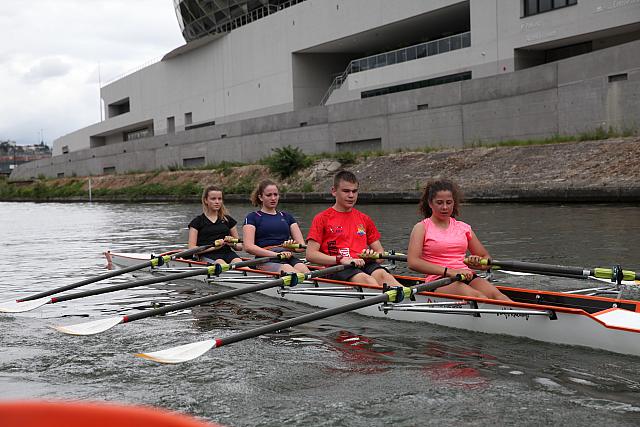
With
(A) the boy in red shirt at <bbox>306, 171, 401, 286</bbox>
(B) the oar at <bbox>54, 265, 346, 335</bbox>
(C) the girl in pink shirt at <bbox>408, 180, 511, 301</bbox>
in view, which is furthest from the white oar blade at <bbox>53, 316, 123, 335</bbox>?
(C) the girl in pink shirt at <bbox>408, 180, 511, 301</bbox>

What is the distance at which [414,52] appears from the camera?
3478cm

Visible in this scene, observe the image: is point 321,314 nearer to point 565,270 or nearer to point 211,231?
point 565,270

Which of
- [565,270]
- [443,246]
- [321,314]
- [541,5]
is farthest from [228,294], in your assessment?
[541,5]

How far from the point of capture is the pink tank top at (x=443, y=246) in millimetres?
7145

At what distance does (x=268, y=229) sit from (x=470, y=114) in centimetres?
2157

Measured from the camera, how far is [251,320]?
8.09m

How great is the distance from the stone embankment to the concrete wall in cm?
165

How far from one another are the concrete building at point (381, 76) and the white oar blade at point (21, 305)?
19.8 metres

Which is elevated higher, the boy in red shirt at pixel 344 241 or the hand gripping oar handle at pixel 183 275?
the boy in red shirt at pixel 344 241

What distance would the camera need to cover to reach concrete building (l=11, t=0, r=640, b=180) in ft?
84.8

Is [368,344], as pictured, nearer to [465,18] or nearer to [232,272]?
[232,272]

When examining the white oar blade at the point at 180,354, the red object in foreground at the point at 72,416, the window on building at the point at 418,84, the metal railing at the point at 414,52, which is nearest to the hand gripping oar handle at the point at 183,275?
the white oar blade at the point at 180,354

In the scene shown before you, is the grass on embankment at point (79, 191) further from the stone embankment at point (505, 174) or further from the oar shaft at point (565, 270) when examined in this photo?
the oar shaft at point (565, 270)

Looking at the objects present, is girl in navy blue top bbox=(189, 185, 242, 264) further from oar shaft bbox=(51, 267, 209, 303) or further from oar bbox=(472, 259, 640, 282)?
oar bbox=(472, 259, 640, 282)
